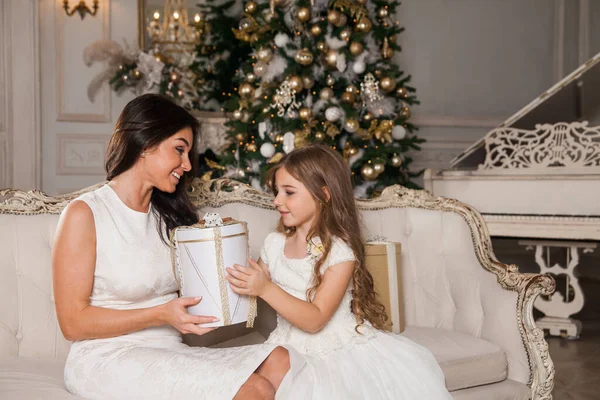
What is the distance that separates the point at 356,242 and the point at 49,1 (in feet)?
17.6

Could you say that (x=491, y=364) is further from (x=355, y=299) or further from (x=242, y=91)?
(x=242, y=91)

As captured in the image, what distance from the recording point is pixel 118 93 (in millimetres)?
6527

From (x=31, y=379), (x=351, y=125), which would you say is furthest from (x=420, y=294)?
(x=351, y=125)

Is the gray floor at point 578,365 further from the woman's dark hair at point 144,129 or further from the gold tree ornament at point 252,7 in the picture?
the gold tree ornament at point 252,7

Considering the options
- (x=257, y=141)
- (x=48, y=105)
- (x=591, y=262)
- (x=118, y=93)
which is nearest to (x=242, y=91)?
(x=257, y=141)

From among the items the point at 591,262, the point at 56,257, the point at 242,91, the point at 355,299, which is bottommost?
the point at 591,262

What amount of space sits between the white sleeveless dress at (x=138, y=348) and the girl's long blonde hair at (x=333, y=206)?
0.43 metres

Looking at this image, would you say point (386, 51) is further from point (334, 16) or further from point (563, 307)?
point (563, 307)

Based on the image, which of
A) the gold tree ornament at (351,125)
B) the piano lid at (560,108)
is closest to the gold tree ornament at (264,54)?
the gold tree ornament at (351,125)

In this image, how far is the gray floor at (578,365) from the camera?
135 inches

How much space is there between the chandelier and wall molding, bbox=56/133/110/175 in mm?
1126

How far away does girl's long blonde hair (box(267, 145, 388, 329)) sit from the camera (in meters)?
2.18

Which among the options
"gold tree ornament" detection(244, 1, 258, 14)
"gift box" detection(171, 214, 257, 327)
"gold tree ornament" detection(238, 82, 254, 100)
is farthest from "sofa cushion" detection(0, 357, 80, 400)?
"gold tree ornament" detection(244, 1, 258, 14)

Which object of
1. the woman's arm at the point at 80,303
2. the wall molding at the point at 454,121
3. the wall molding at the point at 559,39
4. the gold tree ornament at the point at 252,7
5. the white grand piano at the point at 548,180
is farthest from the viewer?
the wall molding at the point at 559,39
